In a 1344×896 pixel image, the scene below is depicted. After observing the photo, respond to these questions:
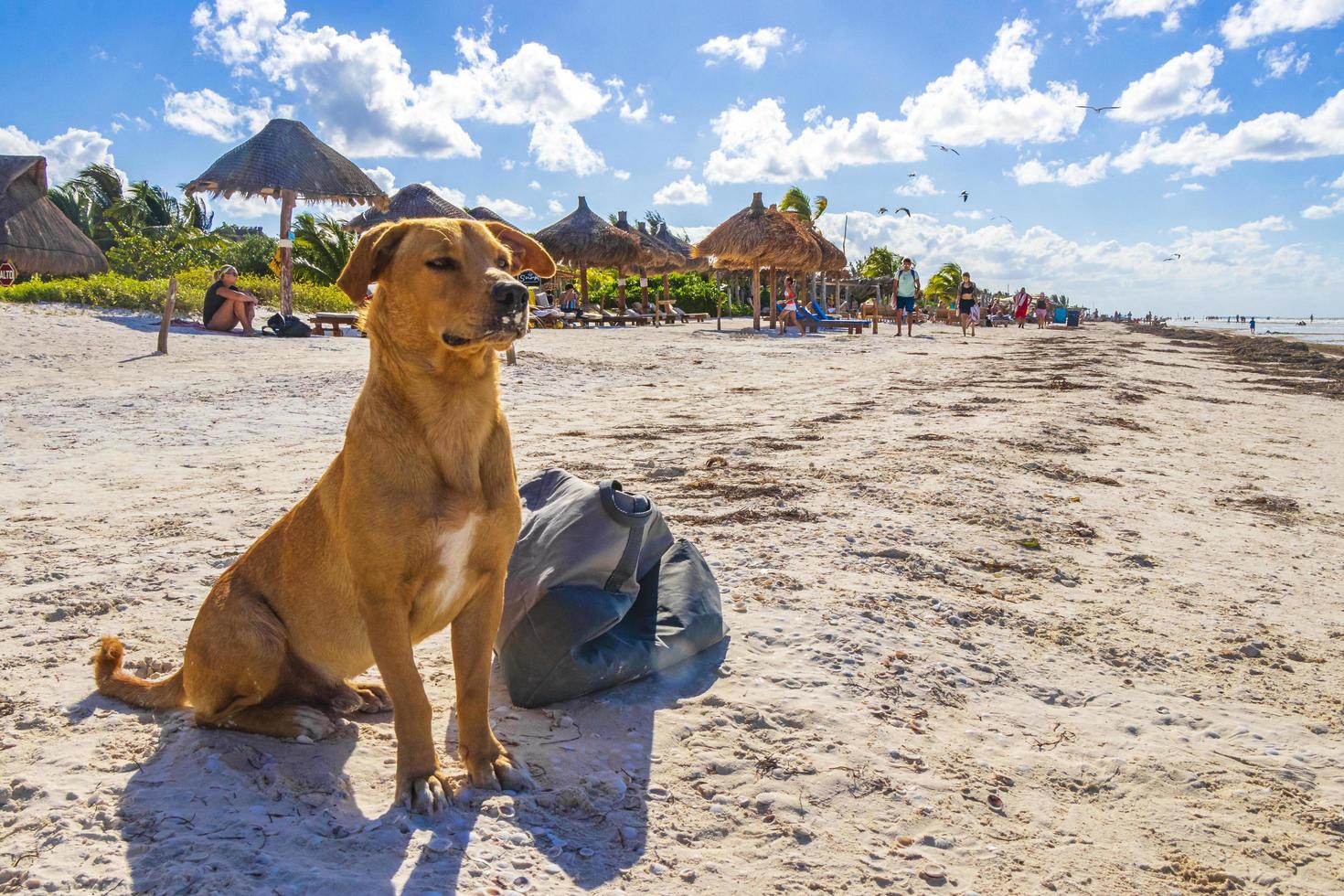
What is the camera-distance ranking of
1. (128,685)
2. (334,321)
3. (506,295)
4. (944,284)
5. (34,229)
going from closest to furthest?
(506,295)
(128,685)
(334,321)
(34,229)
(944,284)

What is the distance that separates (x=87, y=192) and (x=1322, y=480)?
2148 inches

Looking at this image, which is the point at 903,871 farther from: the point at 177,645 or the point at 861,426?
the point at 861,426

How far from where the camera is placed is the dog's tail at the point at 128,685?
2.77 m

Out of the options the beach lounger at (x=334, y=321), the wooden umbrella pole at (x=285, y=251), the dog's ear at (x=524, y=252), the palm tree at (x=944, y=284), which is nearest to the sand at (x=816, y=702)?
the dog's ear at (x=524, y=252)

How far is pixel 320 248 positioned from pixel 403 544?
33.3 meters

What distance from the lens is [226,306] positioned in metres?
16.5

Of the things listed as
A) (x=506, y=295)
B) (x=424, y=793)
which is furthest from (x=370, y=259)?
(x=424, y=793)

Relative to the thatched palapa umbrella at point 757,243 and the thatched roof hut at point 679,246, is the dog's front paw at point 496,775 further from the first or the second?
the thatched roof hut at point 679,246

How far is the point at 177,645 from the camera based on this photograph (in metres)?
3.39

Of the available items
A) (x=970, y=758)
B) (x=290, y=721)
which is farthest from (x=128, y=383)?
(x=970, y=758)

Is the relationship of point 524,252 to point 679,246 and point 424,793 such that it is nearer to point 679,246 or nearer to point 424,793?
point 424,793

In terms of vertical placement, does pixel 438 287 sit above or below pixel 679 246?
below

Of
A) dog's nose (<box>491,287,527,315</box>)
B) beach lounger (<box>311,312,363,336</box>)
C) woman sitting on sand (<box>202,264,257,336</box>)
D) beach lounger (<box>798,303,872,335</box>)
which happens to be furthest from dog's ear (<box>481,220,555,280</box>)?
beach lounger (<box>798,303,872,335</box>)

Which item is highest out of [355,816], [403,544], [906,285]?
[906,285]
